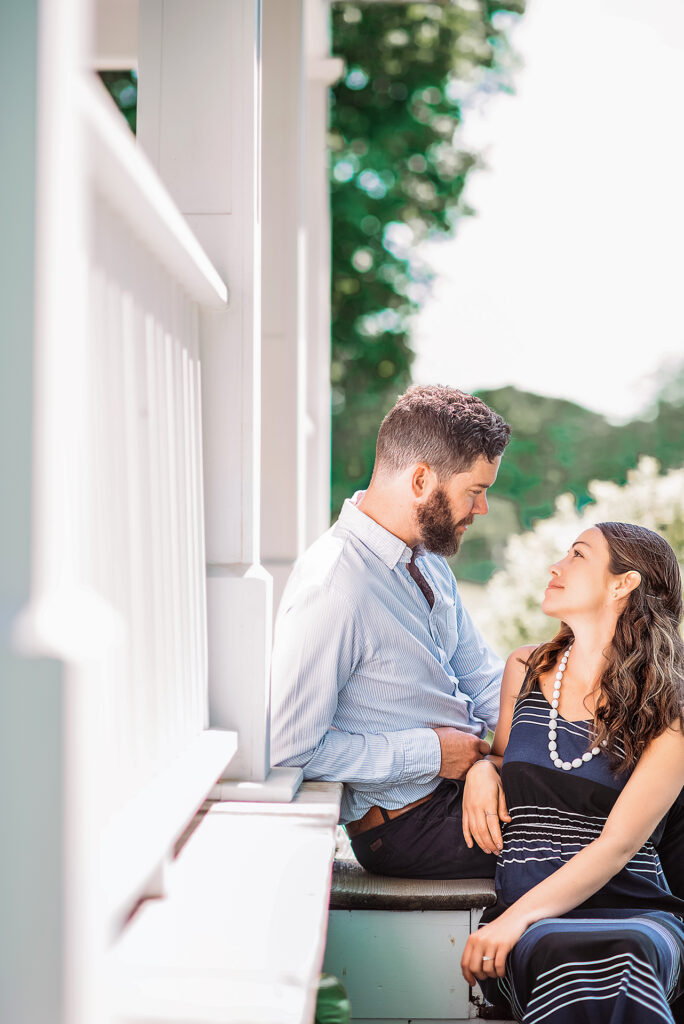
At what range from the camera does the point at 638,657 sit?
2236mm

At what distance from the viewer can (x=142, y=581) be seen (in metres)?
1.32

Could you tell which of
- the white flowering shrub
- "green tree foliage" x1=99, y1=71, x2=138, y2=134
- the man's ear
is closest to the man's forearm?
the man's ear

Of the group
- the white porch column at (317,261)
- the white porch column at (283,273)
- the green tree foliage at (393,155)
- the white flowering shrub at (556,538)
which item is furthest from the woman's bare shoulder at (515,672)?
the green tree foliage at (393,155)

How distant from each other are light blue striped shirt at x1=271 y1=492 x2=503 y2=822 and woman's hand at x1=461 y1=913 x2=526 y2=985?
0.40m

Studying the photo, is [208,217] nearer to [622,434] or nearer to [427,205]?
[427,205]

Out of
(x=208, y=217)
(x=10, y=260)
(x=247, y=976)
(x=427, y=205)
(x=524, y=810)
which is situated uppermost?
(x=427, y=205)

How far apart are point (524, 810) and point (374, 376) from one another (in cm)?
944

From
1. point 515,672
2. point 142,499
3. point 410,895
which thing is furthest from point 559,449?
point 142,499

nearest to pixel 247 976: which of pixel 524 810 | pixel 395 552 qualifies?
pixel 524 810

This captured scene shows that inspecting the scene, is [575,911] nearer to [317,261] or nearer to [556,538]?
[556,538]

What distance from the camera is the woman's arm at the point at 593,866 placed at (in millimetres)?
1947

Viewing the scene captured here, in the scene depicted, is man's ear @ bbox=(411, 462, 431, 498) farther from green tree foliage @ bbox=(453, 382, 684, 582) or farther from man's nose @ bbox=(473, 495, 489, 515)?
green tree foliage @ bbox=(453, 382, 684, 582)

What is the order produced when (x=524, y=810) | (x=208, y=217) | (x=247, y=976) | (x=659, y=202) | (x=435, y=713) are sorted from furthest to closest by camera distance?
(x=659, y=202)
(x=435, y=713)
(x=524, y=810)
(x=208, y=217)
(x=247, y=976)

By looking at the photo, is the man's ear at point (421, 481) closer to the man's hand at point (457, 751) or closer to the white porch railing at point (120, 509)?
the man's hand at point (457, 751)
